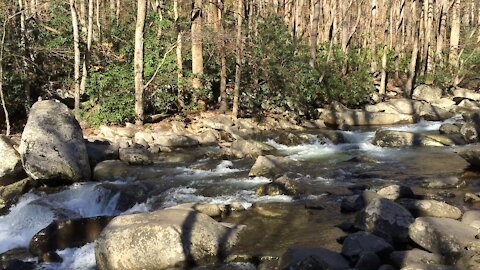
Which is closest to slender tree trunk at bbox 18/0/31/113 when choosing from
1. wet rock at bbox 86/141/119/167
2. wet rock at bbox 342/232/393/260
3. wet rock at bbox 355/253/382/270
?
wet rock at bbox 86/141/119/167

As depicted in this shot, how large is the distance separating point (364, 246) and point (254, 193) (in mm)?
4193

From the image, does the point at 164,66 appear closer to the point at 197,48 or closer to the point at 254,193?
the point at 197,48

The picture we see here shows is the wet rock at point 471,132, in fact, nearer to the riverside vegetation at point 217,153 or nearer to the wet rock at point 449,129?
the riverside vegetation at point 217,153

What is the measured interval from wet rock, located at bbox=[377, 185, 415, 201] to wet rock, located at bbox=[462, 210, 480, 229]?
1630 millimetres

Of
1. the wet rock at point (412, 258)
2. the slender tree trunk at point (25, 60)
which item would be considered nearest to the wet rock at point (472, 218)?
the wet rock at point (412, 258)

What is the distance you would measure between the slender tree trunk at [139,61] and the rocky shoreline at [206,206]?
0.74 metres

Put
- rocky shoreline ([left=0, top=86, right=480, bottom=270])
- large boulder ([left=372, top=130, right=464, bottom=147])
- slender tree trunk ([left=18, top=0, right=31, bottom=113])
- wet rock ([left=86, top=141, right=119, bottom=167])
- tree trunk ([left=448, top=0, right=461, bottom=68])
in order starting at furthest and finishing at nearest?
tree trunk ([left=448, top=0, right=461, bottom=68]) → slender tree trunk ([left=18, top=0, right=31, bottom=113]) → large boulder ([left=372, top=130, right=464, bottom=147]) → wet rock ([left=86, top=141, right=119, bottom=167]) → rocky shoreline ([left=0, top=86, right=480, bottom=270])

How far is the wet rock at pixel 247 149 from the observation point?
1542 centimetres

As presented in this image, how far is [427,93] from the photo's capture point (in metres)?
→ 28.6

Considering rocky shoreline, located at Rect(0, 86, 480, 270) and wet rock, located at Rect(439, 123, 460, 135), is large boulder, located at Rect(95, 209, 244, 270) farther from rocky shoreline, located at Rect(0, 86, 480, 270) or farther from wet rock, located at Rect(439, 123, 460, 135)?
wet rock, located at Rect(439, 123, 460, 135)

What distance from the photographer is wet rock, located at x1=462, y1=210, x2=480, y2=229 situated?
800 cm

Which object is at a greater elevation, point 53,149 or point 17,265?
point 53,149

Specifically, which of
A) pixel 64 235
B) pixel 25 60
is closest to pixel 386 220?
pixel 64 235

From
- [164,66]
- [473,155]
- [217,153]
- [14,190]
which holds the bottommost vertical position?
[14,190]
